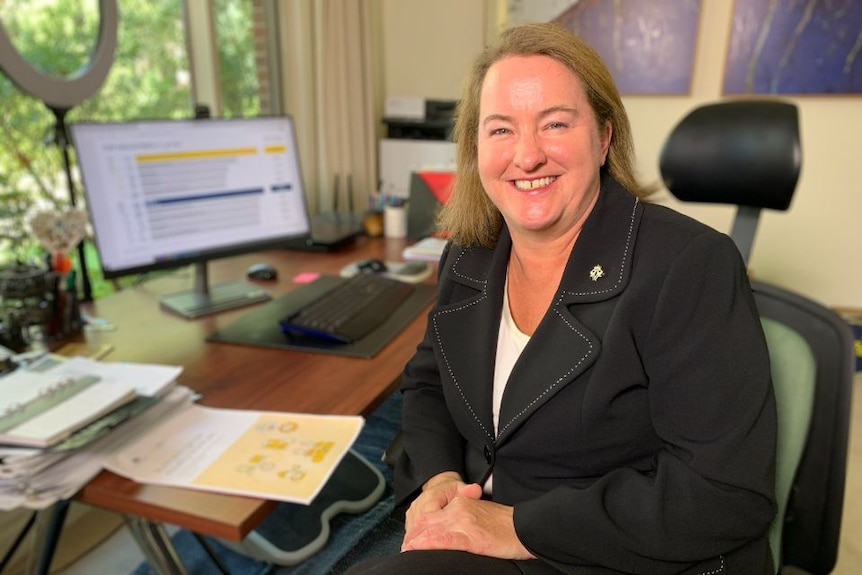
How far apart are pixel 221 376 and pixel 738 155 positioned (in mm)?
1121

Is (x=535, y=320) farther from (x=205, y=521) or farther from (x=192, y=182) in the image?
(x=192, y=182)

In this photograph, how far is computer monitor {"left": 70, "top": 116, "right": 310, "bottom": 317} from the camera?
1402 mm

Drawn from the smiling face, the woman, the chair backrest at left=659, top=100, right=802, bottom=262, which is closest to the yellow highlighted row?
the woman

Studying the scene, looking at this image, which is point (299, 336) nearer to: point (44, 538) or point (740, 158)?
point (44, 538)

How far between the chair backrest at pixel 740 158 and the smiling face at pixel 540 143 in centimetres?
44

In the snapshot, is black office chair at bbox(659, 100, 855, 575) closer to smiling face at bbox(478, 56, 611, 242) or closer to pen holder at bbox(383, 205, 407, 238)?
smiling face at bbox(478, 56, 611, 242)

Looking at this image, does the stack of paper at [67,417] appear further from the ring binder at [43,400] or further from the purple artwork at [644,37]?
the purple artwork at [644,37]

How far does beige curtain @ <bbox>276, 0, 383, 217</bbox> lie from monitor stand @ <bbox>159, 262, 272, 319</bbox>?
1.16m

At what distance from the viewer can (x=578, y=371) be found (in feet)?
2.98

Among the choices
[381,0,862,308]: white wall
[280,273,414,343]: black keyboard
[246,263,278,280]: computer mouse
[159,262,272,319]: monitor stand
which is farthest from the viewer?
[381,0,862,308]: white wall

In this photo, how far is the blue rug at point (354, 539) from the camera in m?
1.06

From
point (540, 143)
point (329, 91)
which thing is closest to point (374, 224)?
point (329, 91)

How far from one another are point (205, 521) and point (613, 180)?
30.8 inches

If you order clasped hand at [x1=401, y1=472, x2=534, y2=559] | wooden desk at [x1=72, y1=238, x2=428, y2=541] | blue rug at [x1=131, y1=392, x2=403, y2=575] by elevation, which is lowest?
blue rug at [x1=131, y1=392, x2=403, y2=575]
